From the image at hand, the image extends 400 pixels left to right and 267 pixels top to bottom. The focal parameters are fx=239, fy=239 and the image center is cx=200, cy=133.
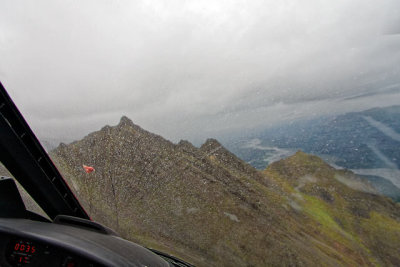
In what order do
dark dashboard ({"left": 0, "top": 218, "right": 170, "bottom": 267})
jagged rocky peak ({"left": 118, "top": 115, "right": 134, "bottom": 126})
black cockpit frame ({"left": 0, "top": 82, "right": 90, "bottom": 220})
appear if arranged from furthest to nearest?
jagged rocky peak ({"left": 118, "top": 115, "right": 134, "bottom": 126}) < black cockpit frame ({"left": 0, "top": 82, "right": 90, "bottom": 220}) < dark dashboard ({"left": 0, "top": 218, "right": 170, "bottom": 267})

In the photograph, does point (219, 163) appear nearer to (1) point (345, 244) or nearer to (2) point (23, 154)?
(1) point (345, 244)

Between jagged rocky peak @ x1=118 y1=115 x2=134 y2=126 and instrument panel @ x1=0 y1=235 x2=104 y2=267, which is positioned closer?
instrument panel @ x1=0 y1=235 x2=104 y2=267

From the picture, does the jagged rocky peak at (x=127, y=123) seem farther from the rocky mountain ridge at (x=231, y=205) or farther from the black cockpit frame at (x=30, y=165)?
the black cockpit frame at (x=30, y=165)

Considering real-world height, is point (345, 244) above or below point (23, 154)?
below

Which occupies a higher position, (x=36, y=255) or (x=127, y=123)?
(x=127, y=123)

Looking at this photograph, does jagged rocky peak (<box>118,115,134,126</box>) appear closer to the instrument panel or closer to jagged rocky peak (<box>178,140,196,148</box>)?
jagged rocky peak (<box>178,140,196,148</box>)

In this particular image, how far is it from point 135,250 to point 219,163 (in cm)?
10422

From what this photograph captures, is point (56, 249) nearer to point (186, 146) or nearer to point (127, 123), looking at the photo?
point (127, 123)

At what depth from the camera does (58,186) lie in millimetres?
4102

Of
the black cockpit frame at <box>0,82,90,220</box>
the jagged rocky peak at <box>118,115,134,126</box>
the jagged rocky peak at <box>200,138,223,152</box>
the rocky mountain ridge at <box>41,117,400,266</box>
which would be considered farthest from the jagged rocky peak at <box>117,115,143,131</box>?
the black cockpit frame at <box>0,82,90,220</box>

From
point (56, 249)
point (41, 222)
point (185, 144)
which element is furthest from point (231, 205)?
point (56, 249)

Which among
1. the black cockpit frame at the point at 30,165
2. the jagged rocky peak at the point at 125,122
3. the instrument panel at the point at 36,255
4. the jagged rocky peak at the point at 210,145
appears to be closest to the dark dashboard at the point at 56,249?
the instrument panel at the point at 36,255

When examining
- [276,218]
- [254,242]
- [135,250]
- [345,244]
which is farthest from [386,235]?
[135,250]

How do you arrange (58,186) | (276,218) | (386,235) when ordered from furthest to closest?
1. (386,235)
2. (276,218)
3. (58,186)
